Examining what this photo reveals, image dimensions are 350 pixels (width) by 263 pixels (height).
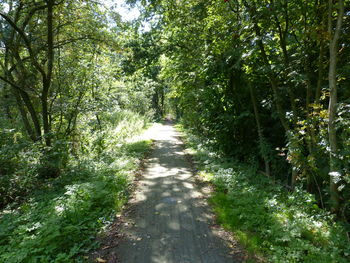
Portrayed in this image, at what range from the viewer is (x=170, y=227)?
3.69 metres

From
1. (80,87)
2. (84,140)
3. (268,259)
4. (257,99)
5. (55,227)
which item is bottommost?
(268,259)

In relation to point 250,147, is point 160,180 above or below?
below

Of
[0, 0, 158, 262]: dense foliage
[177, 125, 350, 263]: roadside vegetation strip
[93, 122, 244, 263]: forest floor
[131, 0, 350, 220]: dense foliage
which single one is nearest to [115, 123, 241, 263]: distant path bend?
[93, 122, 244, 263]: forest floor

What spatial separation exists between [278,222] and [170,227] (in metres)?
1.71

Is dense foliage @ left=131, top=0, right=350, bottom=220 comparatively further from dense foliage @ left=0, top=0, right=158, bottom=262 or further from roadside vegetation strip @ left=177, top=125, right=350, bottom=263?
dense foliage @ left=0, top=0, right=158, bottom=262

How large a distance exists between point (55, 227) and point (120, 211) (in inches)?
53.2

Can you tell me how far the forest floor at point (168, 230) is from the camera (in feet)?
9.83

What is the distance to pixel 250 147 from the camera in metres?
6.57

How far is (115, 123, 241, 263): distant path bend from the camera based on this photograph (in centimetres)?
300

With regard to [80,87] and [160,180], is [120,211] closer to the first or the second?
[160,180]

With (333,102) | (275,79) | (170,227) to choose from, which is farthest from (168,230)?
(275,79)

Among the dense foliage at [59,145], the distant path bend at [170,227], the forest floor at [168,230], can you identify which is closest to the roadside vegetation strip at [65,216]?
the dense foliage at [59,145]

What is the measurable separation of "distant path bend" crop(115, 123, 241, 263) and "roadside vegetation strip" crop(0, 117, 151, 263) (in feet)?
1.44

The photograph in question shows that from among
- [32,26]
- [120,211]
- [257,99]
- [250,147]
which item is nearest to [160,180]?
[120,211]
